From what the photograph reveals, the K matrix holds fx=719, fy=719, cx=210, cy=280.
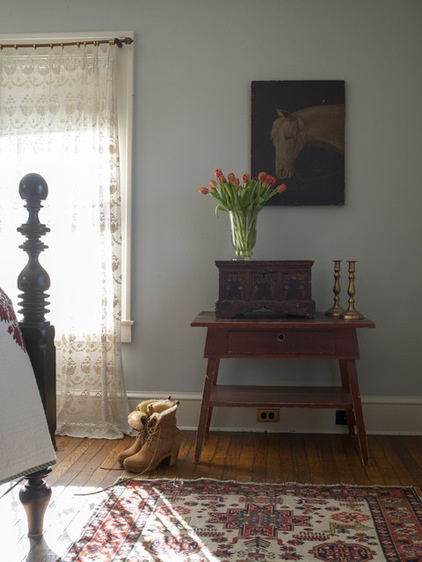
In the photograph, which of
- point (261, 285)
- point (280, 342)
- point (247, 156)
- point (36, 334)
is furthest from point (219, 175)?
point (36, 334)

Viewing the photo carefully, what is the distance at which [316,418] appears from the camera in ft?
13.0

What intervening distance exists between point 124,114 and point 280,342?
159 centimetres

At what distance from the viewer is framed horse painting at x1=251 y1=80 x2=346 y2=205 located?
3916 millimetres

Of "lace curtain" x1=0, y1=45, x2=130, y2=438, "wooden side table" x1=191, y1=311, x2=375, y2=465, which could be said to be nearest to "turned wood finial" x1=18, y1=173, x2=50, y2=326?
"wooden side table" x1=191, y1=311, x2=375, y2=465

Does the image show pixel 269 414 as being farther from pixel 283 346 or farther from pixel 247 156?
pixel 247 156

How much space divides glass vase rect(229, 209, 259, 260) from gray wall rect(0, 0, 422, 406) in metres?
0.34

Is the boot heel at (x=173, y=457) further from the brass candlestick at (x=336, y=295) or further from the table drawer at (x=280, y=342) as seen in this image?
the brass candlestick at (x=336, y=295)

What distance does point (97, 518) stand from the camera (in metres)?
2.64

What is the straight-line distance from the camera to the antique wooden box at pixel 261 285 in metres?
3.53

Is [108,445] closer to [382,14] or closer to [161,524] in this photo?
[161,524]

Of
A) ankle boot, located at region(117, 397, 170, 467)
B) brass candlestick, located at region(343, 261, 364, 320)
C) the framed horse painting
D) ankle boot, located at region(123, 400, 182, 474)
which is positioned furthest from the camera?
the framed horse painting

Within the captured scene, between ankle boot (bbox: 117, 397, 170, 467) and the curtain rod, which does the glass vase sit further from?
the curtain rod

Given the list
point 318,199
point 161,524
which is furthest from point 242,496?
point 318,199

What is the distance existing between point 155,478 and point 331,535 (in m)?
0.94
